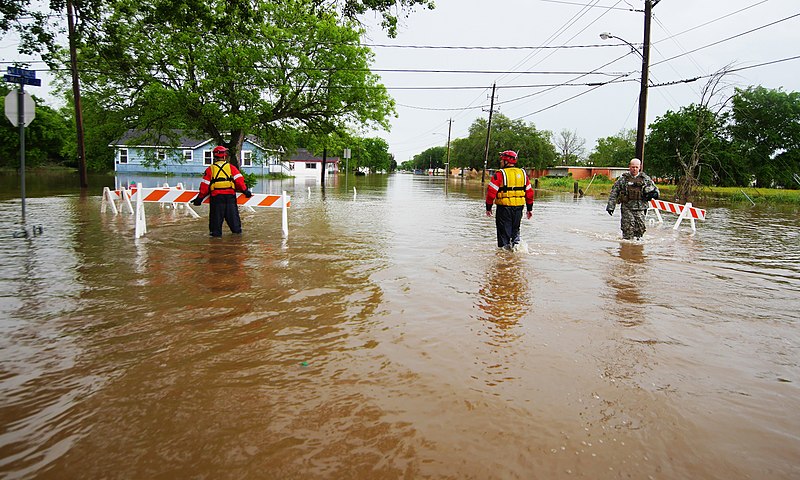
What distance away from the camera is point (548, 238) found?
1134 cm

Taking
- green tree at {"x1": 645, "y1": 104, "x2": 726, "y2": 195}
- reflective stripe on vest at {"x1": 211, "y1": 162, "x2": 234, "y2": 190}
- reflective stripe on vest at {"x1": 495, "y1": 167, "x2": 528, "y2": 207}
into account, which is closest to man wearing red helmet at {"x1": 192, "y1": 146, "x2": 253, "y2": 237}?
reflective stripe on vest at {"x1": 211, "y1": 162, "x2": 234, "y2": 190}

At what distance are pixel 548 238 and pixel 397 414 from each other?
8.92 meters

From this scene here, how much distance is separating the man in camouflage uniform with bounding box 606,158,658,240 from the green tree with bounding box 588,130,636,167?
268 feet

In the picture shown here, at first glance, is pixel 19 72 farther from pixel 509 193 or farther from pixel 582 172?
pixel 582 172

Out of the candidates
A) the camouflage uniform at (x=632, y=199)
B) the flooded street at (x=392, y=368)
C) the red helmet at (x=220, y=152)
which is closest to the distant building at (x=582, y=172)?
the camouflage uniform at (x=632, y=199)

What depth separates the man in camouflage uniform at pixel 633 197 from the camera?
1047 centimetres

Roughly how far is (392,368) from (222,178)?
7.48 metres

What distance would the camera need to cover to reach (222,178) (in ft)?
33.1

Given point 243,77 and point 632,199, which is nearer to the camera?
point 632,199

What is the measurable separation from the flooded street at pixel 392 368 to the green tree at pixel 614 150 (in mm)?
87408

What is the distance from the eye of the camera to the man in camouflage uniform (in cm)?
1047

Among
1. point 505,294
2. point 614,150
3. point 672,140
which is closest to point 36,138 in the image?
point 672,140

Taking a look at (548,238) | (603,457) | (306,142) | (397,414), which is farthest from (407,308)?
(306,142)

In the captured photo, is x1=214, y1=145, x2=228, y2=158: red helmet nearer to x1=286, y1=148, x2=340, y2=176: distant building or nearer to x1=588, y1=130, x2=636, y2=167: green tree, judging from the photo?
x1=286, y1=148, x2=340, y2=176: distant building
